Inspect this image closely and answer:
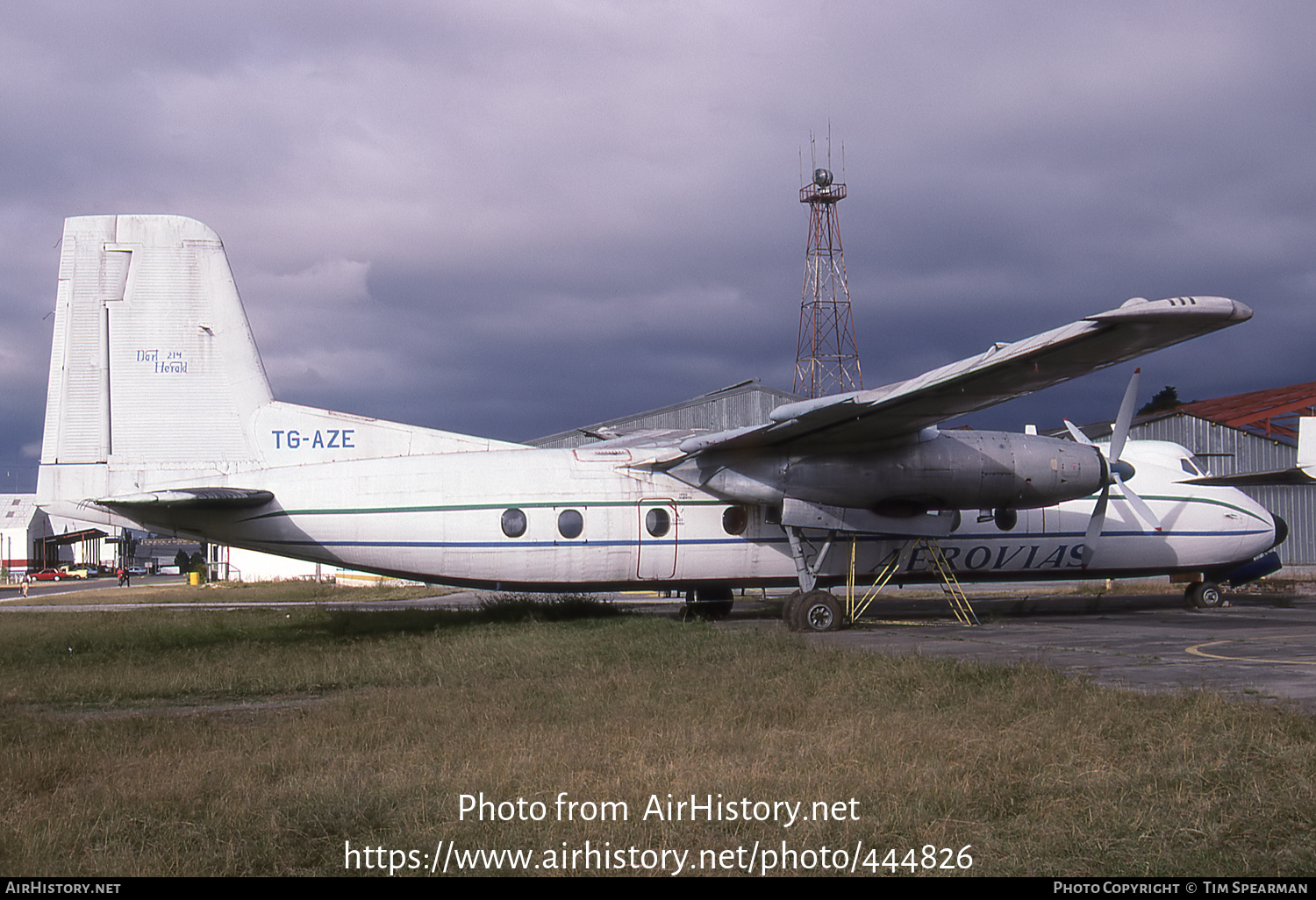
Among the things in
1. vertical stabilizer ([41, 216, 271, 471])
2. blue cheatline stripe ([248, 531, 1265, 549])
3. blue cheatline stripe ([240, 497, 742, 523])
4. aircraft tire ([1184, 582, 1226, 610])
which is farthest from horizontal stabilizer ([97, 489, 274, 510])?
aircraft tire ([1184, 582, 1226, 610])

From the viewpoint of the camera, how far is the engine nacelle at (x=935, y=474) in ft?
57.4

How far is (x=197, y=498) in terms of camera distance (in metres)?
15.0

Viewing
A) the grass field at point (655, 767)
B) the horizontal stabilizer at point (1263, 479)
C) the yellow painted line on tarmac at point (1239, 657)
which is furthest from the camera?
the horizontal stabilizer at point (1263, 479)

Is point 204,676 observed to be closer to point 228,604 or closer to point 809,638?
point 809,638

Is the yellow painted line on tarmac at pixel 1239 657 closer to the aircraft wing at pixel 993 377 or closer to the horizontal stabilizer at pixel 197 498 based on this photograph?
the aircraft wing at pixel 993 377

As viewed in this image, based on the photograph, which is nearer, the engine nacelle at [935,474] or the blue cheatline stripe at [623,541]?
the blue cheatline stripe at [623,541]

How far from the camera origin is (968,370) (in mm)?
14094

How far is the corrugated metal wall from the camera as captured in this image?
1404 inches

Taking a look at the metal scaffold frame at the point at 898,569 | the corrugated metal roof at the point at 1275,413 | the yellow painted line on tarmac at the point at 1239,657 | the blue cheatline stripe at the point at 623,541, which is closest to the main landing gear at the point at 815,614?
the metal scaffold frame at the point at 898,569

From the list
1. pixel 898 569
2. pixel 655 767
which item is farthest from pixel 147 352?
pixel 898 569

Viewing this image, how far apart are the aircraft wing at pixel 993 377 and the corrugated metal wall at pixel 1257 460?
21.6 meters

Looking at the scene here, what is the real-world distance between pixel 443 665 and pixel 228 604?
19.9 metres

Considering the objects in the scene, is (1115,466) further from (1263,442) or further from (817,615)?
(1263,442)

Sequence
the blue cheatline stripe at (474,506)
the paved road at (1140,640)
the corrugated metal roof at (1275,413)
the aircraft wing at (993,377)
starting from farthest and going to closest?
1. the corrugated metal roof at (1275,413)
2. the blue cheatline stripe at (474,506)
3. the aircraft wing at (993,377)
4. the paved road at (1140,640)
